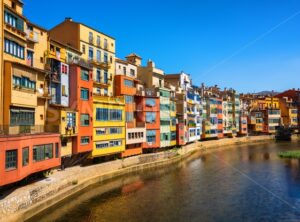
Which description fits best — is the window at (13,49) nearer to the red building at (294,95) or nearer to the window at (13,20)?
the window at (13,20)

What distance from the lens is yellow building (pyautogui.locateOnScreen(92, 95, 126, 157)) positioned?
175ft

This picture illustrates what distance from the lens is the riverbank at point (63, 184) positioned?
96.2ft

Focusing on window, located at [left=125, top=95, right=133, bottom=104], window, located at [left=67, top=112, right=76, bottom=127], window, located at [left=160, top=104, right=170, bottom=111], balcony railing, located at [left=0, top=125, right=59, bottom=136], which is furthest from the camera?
window, located at [left=160, top=104, right=170, bottom=111]

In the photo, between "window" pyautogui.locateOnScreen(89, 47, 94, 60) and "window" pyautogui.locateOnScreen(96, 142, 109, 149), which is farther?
"window" pyautogui.locateOnScreen(89, 47, 94, 60)

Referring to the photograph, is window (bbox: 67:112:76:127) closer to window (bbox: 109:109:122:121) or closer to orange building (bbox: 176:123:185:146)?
window (bbox: 109:109:122:121)

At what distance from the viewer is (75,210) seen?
34.7 meters

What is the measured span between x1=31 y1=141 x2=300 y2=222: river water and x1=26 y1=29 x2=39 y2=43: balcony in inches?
749

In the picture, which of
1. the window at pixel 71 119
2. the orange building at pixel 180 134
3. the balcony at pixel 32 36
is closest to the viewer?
the balcony at pixel 32 36

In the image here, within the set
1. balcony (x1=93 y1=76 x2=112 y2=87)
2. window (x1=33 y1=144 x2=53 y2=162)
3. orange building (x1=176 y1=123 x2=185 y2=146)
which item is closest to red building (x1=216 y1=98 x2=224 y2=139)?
orange building (x1=176 y1=123 x2=185 y2=146)

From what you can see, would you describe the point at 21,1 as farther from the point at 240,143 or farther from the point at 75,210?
the point at 240,143

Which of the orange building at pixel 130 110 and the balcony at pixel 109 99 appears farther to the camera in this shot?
the orange building at pixel 130 110

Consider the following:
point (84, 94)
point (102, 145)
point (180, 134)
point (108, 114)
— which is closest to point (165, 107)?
point (180, 134)

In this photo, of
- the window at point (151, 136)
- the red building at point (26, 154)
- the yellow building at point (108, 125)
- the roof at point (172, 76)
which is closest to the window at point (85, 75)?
the yellow building at point (108, 125)

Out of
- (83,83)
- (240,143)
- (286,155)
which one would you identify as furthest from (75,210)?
(240,143)
